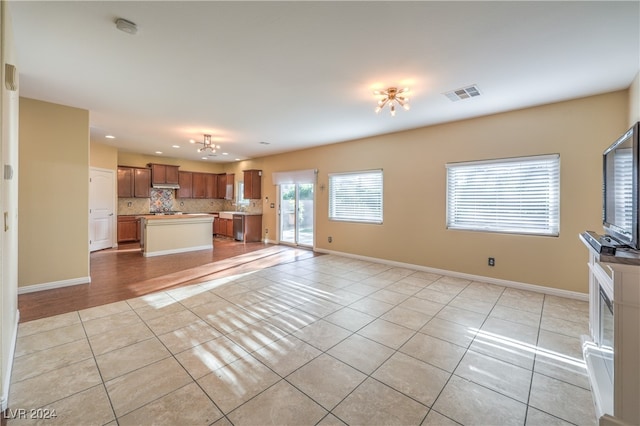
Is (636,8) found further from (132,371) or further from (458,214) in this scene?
(132,371)

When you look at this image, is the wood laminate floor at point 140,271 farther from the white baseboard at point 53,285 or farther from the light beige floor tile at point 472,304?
the light beige floor tile at point 472,304

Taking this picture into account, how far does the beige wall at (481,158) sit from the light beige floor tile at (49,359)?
468cm

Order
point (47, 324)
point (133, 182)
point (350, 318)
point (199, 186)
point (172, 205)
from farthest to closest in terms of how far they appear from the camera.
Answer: point (199, 186) → point (172, 205) → point (133, 182) → point (350, 318) → point (47, 324)

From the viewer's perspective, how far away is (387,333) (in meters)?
2.65

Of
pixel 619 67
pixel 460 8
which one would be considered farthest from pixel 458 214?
pixel 460 8

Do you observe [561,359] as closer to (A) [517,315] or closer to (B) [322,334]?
(A) [517,315]

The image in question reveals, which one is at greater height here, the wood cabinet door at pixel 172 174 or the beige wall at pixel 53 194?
the wood cabinet door at pixel 172 174

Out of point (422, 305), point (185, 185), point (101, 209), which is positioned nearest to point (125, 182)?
point (101, 209)

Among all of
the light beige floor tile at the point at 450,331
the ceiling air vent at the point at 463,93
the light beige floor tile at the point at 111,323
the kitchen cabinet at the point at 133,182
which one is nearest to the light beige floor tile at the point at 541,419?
the light beige floor tile at the point at 450,331

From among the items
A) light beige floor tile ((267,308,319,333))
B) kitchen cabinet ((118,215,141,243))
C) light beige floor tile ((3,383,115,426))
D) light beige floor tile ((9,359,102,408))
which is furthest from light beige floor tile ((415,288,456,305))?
kitchen cabinet ((118,215,141,243))

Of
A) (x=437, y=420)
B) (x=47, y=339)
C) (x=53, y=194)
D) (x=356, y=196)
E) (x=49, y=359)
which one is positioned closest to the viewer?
(x=437, y=420)

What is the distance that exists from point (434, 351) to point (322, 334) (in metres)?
1.03

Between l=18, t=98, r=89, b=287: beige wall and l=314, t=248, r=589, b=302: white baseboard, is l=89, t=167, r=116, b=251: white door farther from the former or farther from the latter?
l=314, t=248, r=589, b=302: white baseboard

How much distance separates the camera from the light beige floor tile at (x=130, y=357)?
204cm
